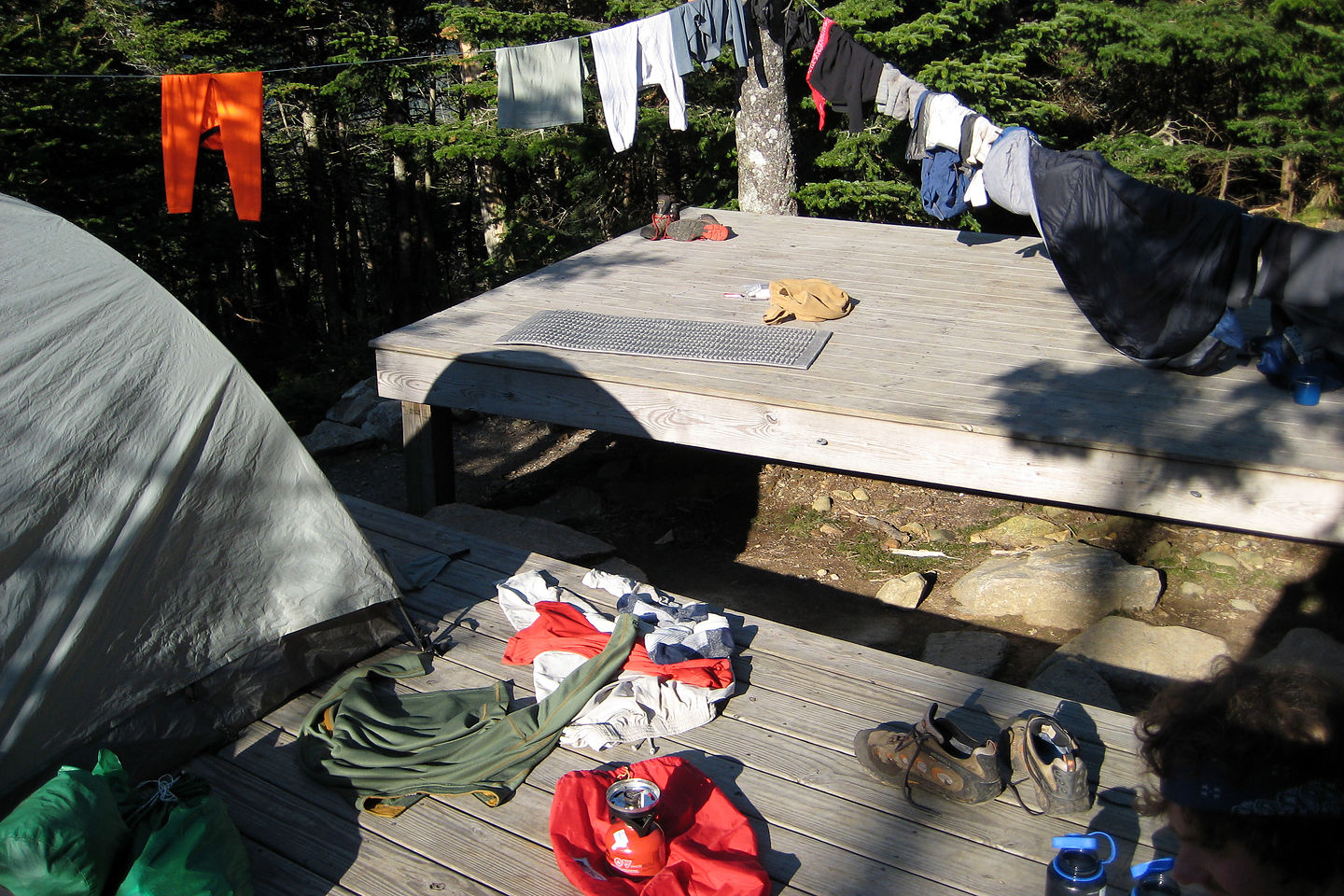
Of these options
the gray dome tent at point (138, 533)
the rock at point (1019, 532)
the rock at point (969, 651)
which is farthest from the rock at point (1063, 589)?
the gray dome tent at point (138, 533)

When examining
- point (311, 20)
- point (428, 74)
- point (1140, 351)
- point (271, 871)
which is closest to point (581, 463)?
point (1140, 351)

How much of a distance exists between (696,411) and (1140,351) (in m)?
1.92

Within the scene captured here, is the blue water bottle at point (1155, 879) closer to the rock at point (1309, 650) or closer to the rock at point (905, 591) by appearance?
the rock at point (1309, 650)

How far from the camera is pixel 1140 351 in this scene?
161 inches

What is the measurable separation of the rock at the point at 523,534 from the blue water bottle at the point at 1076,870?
115 inches

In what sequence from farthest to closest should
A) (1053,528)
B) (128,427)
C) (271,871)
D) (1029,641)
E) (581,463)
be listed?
(581,463), (1053,528), (1029,641), (128,427), (271,871)

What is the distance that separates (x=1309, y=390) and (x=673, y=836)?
300 centimetres

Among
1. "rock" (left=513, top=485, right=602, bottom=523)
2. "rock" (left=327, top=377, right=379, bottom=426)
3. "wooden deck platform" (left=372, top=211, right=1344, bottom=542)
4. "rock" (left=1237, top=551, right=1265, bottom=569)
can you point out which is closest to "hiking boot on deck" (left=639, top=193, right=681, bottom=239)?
"wooden deck platform" (left=372, top=211, right=1344, bottom=542)

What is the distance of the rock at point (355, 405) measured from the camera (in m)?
7.65

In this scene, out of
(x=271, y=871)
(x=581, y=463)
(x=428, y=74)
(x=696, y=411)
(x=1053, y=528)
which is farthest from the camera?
(x=428, y=74)

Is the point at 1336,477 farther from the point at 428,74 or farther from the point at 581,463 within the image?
the point at 428,74

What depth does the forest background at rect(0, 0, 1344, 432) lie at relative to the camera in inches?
335

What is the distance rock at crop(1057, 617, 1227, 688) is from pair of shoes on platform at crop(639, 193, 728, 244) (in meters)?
3.78

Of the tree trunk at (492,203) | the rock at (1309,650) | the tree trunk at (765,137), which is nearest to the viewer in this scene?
the rock at (1309,650)
